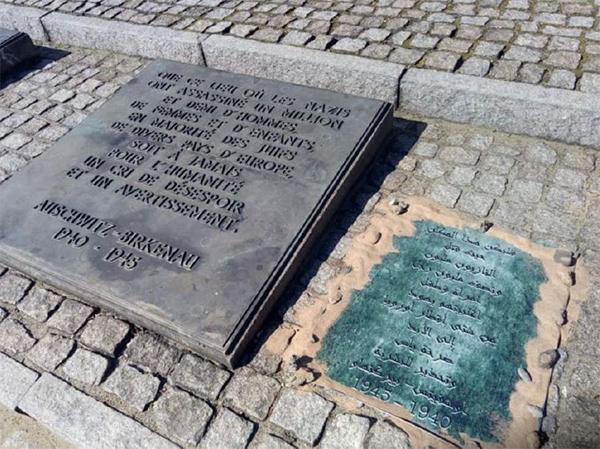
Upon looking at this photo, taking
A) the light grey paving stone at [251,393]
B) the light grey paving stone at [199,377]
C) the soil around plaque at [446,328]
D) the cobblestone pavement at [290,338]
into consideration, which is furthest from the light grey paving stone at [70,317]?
the soil around plaque at [446,328]

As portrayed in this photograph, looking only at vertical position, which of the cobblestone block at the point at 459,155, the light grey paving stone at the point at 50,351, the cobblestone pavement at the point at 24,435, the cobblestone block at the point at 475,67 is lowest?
the cobblestone pavement at the point at 24,435

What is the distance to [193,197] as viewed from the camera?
344cm

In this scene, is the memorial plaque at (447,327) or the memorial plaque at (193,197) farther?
the memorial plaque at (193,197)

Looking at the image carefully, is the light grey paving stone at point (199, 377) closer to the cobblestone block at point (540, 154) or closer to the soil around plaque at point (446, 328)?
the soil around plaque at point (446, 328)

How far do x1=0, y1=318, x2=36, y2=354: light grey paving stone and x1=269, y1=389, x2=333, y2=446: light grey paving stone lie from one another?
151 cm

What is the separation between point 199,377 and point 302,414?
59 centimetres

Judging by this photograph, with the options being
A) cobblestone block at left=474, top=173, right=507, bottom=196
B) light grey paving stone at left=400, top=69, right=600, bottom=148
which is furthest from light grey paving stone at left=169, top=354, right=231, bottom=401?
light grey paving stone at left=400, top=69, right=600, bottom=148

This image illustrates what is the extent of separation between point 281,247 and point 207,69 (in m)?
2.10

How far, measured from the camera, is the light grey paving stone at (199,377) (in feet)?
9.14

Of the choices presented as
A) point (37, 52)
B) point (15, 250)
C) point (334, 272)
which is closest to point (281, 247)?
point (334, 272)

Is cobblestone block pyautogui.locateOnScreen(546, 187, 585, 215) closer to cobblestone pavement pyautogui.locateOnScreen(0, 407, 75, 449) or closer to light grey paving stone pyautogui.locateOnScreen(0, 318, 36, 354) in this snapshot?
cobblestone pavement pyautogui.locateOnScreen(0, 407, 75, 449)

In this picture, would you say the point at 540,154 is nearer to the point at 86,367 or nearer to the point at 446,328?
the point at 446,328

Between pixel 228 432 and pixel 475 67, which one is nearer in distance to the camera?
pixel 228 432

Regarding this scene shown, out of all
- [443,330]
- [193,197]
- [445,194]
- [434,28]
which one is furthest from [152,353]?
[434,28]
